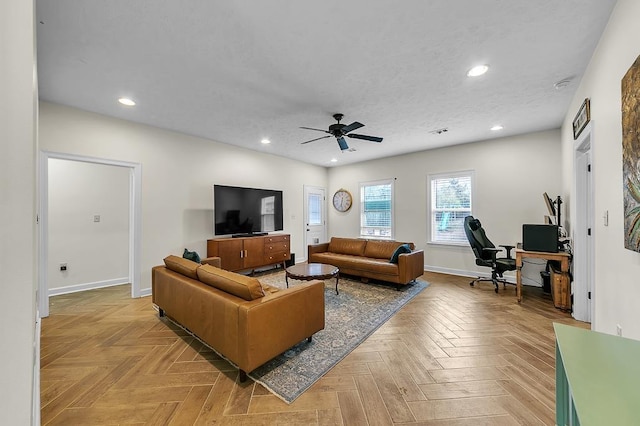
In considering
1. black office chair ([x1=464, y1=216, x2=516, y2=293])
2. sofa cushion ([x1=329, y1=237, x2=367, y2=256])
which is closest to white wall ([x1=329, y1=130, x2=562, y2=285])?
black office chair ([x1=464, y1=216, x2=516, y2=293])

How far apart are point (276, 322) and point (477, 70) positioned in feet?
9.85

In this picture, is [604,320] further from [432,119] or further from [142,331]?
[142,331]

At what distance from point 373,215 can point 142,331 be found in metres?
5.12

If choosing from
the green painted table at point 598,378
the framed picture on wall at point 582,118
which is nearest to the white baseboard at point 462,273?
the framed picture on wall at point 582,118

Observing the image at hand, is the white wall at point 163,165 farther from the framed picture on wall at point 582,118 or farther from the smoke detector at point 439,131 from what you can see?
the framed picture on wall at point 582,118

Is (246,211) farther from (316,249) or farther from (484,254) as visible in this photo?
(484,254)

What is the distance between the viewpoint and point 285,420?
1562 millimetres

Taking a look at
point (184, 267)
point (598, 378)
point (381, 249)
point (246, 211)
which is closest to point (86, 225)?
point (246, 211)

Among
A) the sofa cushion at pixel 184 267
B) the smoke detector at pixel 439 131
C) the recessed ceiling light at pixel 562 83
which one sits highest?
the recessed ceiling light at pixel 562 83

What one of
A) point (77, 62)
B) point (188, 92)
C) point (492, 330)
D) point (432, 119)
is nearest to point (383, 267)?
point (492, 330)

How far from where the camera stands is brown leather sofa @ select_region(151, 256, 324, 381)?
6.10ft

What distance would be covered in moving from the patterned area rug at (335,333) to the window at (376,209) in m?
1.94

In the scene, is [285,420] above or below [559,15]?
below

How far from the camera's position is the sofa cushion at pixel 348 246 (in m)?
5.24
